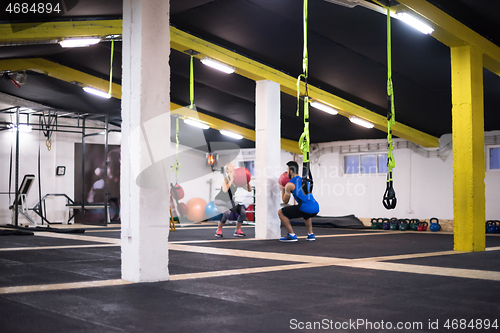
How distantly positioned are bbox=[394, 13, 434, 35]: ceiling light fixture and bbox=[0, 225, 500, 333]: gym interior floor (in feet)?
11.0

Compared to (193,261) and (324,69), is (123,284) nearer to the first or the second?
(193,261)

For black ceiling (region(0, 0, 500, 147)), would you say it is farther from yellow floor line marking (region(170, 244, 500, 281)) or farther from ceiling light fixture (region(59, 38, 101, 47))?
yellow floor line marking (region(170, 244, 500, 281))

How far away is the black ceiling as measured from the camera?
764 centimetres

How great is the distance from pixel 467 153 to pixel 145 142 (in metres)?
5.56

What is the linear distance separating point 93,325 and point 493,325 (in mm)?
2381

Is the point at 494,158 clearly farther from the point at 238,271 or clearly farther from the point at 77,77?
the point at 77,77

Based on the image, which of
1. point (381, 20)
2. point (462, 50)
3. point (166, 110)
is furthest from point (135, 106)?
point (462, 50)

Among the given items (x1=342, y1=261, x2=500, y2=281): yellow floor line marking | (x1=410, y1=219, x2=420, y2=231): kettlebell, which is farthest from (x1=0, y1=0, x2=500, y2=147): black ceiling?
(x1=342, y1=261, x2=500, y2=281): yellow floor line marking

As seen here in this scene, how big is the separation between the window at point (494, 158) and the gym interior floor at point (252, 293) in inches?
292

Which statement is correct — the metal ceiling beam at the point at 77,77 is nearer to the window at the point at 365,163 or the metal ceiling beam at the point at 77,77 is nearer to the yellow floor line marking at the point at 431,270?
the window at the point at 365,163

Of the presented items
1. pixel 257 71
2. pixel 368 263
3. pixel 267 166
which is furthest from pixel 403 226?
pixel 368 263

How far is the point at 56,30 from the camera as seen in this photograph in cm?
824

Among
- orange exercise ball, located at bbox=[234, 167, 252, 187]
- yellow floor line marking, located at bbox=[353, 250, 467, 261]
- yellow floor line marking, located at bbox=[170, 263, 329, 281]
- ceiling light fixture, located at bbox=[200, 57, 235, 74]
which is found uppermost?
ceiling light fixture, located at bbox=[200, 57, 235, 74]

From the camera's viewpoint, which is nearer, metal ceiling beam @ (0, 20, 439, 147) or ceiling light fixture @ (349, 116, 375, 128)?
metal ceiling beam @ (0, 20, 439, 147)
